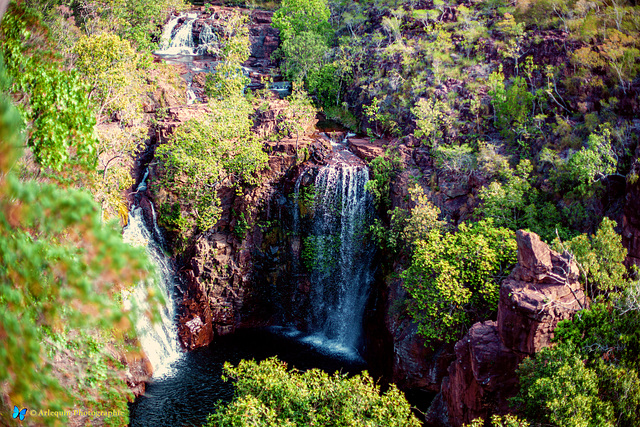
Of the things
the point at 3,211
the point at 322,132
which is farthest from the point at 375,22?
the point at 3,211

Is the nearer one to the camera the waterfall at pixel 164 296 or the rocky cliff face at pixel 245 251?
the waterfall at pixel 164 296

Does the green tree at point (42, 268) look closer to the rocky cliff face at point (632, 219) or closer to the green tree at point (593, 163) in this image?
the rocky cliff face at point (632, 219)

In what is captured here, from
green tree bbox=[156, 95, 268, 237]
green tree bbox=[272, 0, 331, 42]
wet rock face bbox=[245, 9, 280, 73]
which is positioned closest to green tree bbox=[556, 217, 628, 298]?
green tree bbox=[156, 95, 268, 237]

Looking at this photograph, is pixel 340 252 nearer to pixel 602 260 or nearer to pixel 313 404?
pixel 313 404

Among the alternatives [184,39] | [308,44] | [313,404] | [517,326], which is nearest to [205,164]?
[313,404]

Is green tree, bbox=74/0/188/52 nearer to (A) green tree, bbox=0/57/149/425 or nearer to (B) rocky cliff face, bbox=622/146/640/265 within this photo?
(A) green tree, bbox=0/57/149/425

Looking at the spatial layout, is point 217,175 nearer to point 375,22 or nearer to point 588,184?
point 588,184

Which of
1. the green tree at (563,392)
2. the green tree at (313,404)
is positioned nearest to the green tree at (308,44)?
the green tree at (313,404)
